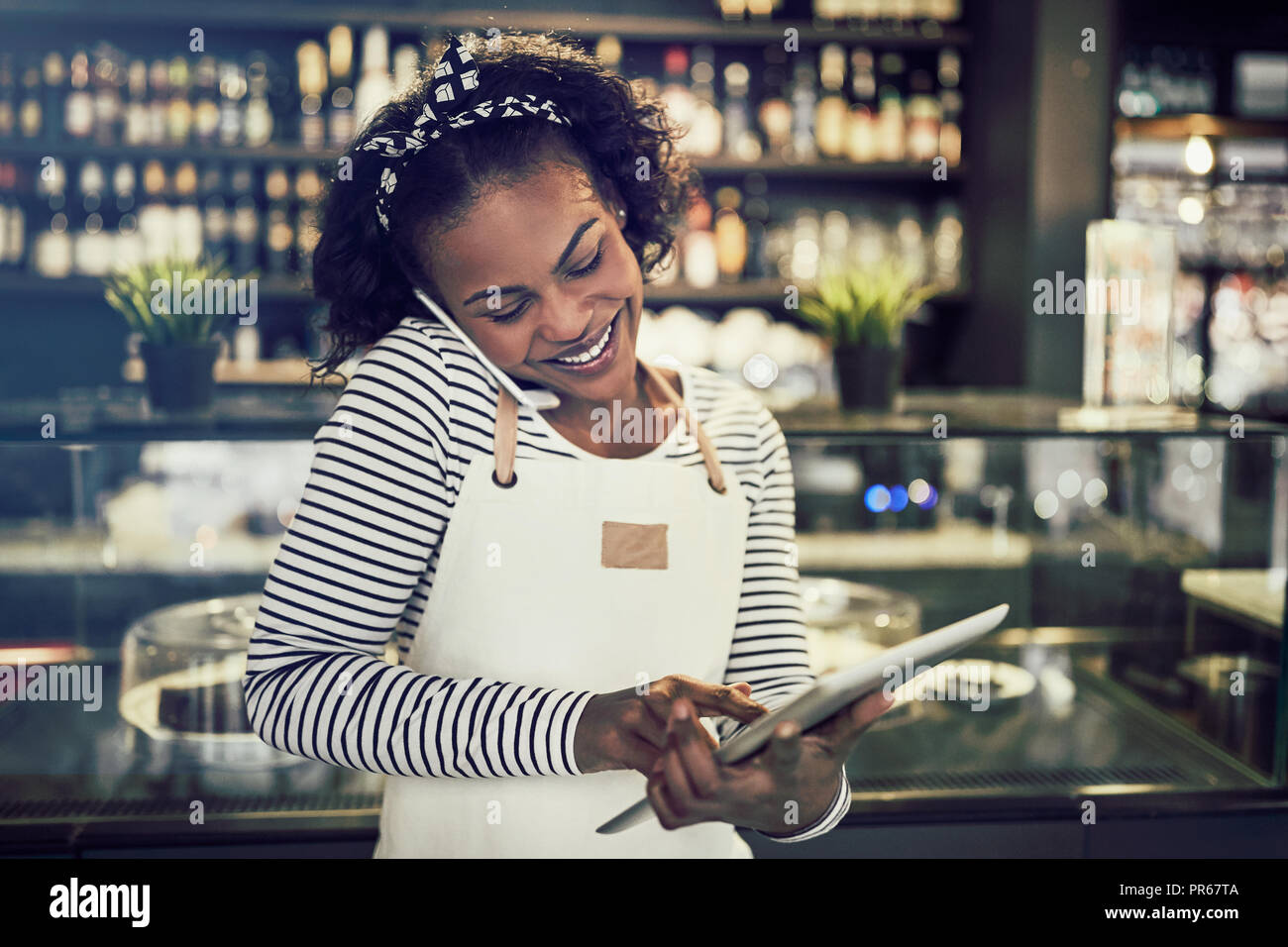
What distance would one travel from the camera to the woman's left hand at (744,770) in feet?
2.42

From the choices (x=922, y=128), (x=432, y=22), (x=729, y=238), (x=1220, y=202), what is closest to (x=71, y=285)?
(x=432, y=22)

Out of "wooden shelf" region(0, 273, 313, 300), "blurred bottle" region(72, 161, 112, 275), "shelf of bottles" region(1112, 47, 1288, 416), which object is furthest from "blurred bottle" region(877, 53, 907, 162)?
"blurred bottle" region(72, 161, 112, 275)

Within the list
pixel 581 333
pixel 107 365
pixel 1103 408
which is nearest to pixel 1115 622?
pixel 1103 408

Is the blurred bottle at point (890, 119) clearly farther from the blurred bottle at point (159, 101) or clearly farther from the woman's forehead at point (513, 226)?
the woman's forehead at point (513, 226)

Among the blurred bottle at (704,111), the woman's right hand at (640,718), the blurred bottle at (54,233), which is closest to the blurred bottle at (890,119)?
the blurred bottle at (704,111)

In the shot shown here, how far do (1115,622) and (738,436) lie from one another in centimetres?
76

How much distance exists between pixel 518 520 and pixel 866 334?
84 centimetres

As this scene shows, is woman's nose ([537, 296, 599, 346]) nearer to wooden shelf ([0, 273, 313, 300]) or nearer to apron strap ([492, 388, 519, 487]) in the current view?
apron strap ([492, 388, 519, 487])

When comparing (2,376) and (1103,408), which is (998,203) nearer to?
(1103,408)

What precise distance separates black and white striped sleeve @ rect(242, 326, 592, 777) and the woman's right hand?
1 cm

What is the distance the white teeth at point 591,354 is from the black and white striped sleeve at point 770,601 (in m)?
0.19

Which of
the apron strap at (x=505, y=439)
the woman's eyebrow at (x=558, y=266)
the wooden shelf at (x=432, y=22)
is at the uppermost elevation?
the wooden shelf at (x=432, y=22)

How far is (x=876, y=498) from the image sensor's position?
1.63m

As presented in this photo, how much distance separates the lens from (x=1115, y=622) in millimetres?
1525
